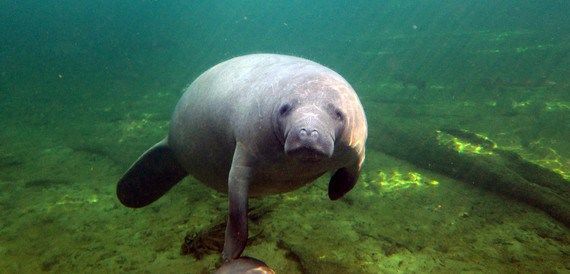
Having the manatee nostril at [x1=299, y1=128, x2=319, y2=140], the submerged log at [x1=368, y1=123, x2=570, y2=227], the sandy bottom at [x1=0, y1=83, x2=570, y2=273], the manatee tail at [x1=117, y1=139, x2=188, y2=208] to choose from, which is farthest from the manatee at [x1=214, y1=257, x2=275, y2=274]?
the submerged log at [x1=368, y1=123, x2=570, y2=227]

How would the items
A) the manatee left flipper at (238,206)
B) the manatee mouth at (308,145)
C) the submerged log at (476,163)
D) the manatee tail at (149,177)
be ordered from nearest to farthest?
1. the manatee mouth at (308,145)
2. the manatee left flipper at (238,206)
3. the submerged log at (476,163)
4. the manatee tail at (149,177)

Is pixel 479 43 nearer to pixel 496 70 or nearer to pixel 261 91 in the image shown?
pixel 496 70

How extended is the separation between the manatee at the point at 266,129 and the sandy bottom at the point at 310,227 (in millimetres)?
721

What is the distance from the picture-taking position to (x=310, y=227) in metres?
4.86

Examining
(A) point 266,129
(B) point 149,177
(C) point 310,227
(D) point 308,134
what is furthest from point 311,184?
(D) point 308,134

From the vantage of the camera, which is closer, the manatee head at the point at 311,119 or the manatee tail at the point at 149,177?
the manatee head at the point at 311,119

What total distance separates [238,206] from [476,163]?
16.1ft

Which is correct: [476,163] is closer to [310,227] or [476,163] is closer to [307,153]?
[310,227]

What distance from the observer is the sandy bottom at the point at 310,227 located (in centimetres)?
419

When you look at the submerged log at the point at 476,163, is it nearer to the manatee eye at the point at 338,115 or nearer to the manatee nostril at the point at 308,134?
the manatee eye at the point at 338,115

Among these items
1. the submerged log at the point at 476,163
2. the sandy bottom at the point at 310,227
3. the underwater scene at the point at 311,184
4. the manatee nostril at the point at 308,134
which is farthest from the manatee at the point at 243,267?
the submerged log at the point at 476,163

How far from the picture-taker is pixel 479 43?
62.2ft

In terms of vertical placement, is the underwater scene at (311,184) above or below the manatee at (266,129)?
below

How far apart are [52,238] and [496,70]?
14880 millimetres
